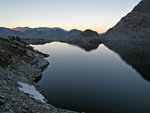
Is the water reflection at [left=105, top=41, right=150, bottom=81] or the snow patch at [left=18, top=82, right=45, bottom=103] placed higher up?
the water reflection at [left=105, top=41, right=150, bottom=81]

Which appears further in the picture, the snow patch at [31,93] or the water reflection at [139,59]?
the water reflection at [139,59]

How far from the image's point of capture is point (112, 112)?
2328cm

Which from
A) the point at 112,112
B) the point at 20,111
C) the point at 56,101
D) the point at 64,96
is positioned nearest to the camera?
the point at 20,111

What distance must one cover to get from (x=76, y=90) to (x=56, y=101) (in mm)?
6947

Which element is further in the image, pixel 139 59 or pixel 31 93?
pixel 139 59

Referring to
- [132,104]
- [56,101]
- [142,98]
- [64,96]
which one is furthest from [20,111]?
[142,98]

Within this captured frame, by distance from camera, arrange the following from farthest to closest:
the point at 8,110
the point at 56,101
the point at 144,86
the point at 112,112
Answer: the point at 144,86 → the point at 56,101 → the point at 112,112 → the point at 8,110

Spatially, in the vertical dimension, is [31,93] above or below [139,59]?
below

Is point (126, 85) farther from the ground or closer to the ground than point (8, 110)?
closer to the ground

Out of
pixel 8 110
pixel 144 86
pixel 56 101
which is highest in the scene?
pixel 8 110

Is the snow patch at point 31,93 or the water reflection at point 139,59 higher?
the water reflection at point 139,59

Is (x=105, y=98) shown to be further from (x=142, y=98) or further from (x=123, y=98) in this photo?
(x=142, y=98)

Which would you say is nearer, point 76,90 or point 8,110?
point 8,110

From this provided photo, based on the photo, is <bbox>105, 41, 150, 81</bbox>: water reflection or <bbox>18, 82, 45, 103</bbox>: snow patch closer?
<bbox>18, 82, 45, 103</bbox>: snow patch
